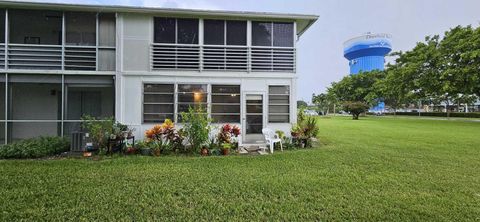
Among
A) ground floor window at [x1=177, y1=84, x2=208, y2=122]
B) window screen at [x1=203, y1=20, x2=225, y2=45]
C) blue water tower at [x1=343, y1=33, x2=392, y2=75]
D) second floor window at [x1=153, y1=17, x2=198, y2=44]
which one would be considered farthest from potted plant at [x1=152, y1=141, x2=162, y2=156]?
blue water tower at [x1=343, y1=33, x2=392, y2=75]

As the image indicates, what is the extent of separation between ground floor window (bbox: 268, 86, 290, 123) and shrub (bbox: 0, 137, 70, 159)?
6.98 meters

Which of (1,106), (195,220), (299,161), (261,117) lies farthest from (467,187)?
(1,106)

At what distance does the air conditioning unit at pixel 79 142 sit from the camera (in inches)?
294

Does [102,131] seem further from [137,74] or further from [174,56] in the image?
[174,56]

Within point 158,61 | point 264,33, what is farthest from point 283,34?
point 158,61

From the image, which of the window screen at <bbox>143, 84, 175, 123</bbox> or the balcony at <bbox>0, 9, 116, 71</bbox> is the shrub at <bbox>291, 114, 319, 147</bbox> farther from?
the balcony at <bbox>0, 9, 116, 71</bbox>

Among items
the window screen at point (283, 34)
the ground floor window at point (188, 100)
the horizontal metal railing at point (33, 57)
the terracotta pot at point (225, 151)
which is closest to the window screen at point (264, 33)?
the window screen at point (283, 34)

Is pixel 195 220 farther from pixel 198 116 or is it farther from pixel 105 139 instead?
pixel 105 139

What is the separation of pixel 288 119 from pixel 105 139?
6.25 meters

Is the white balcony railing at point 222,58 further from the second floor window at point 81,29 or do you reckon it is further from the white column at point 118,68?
the second floor window at point 81,29

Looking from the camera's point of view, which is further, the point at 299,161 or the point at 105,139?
the point at 105,139

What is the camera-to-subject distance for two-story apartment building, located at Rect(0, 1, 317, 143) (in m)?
8.50

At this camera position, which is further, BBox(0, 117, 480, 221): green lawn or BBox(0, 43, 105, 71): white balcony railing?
BBox(0, 43, 105, 71): white balcony railing

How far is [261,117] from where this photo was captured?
930 cm
